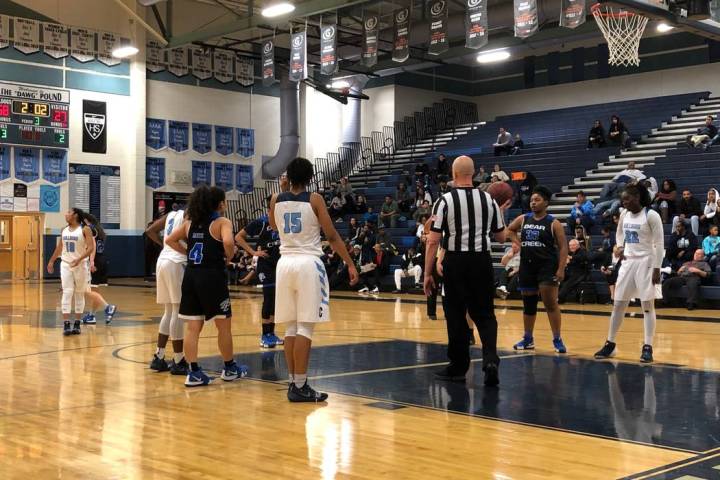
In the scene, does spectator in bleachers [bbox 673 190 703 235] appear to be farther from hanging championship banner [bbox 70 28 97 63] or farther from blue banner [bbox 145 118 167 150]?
hanging championship banner [bbox 70 28 97 63]

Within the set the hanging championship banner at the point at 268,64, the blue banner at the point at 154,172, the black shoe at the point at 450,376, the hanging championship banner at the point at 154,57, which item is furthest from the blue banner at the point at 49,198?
the black shoe at the point at 450,376

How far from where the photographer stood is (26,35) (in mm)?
26453

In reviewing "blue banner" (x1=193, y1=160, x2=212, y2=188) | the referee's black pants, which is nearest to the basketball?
the referee's black pants

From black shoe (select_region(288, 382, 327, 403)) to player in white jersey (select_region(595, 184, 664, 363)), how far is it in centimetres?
373

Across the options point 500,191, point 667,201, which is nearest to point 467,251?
point 500,191

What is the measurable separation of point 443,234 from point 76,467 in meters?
3.69

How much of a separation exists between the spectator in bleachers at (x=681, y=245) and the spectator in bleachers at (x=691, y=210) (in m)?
0.54

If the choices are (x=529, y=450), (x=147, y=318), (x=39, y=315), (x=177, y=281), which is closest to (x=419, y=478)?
(x=529, y=450)

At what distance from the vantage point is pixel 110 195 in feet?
93.4

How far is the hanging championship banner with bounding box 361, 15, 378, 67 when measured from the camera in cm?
2092

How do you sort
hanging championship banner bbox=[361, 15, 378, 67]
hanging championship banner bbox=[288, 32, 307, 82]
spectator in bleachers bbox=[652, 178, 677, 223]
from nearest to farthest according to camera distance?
spectator in bleachers bbox=[652, 178, 677, 223] → hanging championship banner bbox=[361, 15, 378, 67] → hanging championship banner bbox=[288, 32, 307, 82]

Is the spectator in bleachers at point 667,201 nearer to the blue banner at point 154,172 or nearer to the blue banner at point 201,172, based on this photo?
the blue banner at point 201,172

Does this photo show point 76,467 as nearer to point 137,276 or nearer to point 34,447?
point 34,447

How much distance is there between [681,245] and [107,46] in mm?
19759
